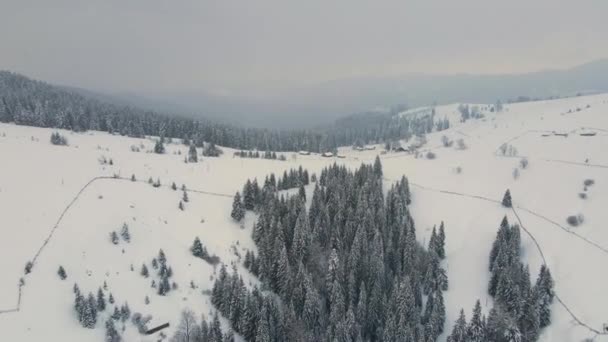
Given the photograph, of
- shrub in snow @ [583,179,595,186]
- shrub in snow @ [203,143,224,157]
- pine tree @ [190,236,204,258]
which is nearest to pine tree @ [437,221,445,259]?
shrub in snow @ [583,179,595,186]

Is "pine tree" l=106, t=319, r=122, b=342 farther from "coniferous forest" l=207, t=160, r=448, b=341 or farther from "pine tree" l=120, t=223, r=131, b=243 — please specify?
"pine tree" l=120, t=223, r=131, b=243

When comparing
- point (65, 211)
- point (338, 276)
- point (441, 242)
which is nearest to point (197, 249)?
point (65, 211)

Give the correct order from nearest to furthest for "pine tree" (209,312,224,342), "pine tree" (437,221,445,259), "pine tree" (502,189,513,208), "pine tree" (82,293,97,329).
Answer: "pine tree" (82,293,97,329) < "pine tree" (209,312,224,342) < "pine tree" (437,221,445,259) < "pine tree" (502,189,513,208)

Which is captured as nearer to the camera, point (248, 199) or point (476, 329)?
point (476, 329)

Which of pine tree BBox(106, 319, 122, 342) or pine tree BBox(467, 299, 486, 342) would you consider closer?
pine tree BBox(106, 319, 122, 342)

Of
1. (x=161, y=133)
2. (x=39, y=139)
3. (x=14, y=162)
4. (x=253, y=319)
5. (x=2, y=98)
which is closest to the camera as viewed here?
(x=253, y=319)

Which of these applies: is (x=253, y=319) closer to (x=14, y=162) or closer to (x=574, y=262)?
(x=574, y=262)

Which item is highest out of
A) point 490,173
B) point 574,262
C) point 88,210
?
point 490,173

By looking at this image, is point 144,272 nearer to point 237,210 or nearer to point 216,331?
point 216,331

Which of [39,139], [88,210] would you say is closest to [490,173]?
[88,210]
